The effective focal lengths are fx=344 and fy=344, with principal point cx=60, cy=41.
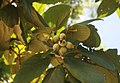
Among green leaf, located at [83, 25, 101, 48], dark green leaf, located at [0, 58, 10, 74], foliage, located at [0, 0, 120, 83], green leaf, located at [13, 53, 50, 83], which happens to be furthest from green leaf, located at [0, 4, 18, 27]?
dark green leaf, located at [0, 58, 10, 74]

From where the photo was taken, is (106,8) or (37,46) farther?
(106,8)

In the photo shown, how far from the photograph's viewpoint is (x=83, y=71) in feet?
2.60

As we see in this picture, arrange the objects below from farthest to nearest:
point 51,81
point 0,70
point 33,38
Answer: point 0,70
point 33,38
point 51,81

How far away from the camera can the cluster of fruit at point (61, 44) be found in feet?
Answer: 2.85

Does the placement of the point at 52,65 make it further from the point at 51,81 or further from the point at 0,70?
the point at 0,70

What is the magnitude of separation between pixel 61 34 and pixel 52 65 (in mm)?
84

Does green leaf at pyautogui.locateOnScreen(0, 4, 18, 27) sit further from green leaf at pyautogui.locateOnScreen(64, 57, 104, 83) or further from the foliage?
green leaf at pyautogui.locateOnScreen(64, 57, 104, 83)

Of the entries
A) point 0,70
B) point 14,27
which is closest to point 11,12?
point 14,27

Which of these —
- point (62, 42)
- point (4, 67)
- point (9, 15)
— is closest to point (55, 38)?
point (62, 42)

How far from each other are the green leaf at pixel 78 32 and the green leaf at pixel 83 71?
0.29 ft

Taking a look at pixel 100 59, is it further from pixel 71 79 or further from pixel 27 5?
pixel 27 5

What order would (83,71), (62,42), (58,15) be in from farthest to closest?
(58,15), (62,42), (83,71)

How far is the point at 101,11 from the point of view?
4.02 ft

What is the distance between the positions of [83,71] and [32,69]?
0.42 feet
